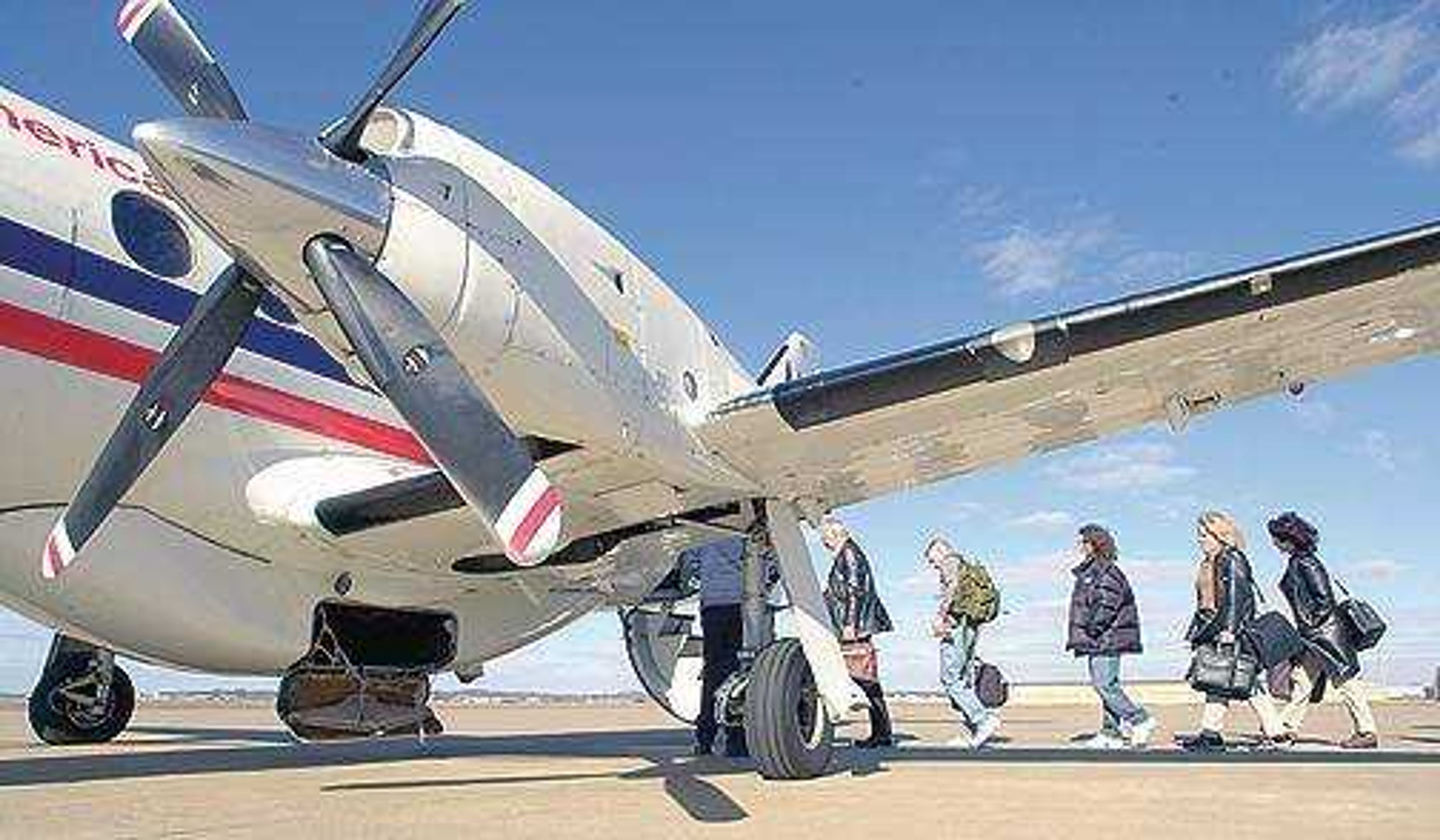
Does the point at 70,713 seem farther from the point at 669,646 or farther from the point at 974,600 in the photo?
the point at 974,600

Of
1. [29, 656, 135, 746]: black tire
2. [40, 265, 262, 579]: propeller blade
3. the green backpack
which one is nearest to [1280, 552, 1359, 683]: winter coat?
the green backpack

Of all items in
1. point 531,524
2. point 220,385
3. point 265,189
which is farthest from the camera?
point 220,385

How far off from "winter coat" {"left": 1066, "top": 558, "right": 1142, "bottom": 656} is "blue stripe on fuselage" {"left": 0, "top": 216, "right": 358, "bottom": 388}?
23.6 ft

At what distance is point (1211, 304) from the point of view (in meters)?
7.06

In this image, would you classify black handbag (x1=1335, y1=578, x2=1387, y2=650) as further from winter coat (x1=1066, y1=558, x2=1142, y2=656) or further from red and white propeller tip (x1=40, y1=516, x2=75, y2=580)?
red and white propeller tip (x1=40, y1=516, x2=75, y2=580)

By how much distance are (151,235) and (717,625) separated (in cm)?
565

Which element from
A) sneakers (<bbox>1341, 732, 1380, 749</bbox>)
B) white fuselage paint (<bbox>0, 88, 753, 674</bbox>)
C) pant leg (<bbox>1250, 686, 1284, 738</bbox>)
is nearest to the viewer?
white fuselage paint (<bbox>0, 88, 753, 674</bbox>)

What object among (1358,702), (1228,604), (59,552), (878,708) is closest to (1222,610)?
(1228,604)

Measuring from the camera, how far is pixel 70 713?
13000 mm

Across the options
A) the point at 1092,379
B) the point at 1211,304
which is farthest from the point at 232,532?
the point at 1211,304

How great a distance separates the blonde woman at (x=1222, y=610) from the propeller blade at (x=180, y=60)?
9318mm

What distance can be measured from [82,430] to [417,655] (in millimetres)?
3609

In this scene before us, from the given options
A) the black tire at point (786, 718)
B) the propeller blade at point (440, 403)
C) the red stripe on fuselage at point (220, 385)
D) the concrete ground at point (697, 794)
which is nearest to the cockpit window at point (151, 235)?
the red stripe on fuselage at point (220, 385)

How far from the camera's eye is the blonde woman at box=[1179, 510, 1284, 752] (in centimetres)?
1161
